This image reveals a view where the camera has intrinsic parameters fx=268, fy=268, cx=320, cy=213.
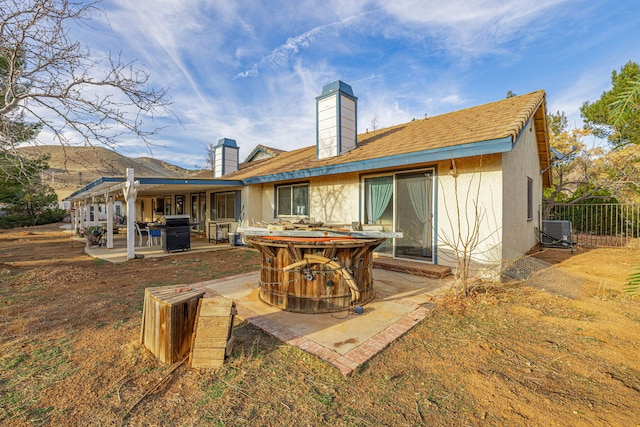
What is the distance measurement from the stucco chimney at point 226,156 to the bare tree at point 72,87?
8.29 meters

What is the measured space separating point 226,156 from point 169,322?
39.6 feet

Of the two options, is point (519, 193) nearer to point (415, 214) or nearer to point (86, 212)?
point (415, 214)

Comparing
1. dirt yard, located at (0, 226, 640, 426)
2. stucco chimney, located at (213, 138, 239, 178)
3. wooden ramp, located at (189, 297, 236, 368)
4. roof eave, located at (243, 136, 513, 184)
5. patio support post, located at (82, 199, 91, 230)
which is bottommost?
dirt yard, located at (0, 226, 640, 426)

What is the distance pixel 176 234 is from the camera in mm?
8891

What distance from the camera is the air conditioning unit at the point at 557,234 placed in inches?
352

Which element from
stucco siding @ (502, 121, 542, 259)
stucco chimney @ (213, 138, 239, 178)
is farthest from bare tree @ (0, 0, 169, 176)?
stucco chimney @ (213, 138, 239, 178)

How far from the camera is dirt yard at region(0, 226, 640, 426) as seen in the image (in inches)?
74.0

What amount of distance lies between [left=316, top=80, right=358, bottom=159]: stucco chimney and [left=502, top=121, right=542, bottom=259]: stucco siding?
4.24m

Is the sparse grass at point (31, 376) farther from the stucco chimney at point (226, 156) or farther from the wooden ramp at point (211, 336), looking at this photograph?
the stucco chimney at point (226, 156)

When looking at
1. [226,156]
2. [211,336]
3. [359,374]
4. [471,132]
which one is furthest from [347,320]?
[226,156]

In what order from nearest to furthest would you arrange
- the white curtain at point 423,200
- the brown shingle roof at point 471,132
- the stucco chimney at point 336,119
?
the brown shingle roof at point 471,132 → the white curtain at point 423,200 → the stucco chimney at point 336,119

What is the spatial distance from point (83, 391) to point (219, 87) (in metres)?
10.6

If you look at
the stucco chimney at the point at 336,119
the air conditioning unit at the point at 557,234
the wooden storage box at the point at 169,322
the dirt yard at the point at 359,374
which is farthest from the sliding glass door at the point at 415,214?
the air conditioning unit at the point at 557,234

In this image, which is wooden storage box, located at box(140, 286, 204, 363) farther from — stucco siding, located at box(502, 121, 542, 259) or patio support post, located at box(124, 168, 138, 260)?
patio support post, located at box(124, 168, 138, 260)
